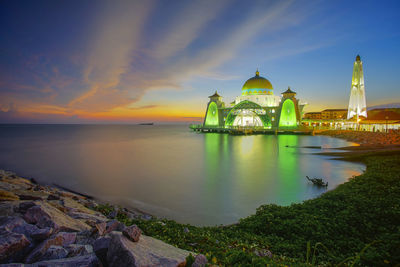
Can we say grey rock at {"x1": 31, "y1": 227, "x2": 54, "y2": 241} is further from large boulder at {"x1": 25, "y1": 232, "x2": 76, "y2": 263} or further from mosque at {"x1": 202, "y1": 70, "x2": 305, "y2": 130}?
mosque at {"x1": 202, "y1": 70, "x2": 305, "y2": 130}

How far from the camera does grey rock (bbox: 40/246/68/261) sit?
2883 millimetres

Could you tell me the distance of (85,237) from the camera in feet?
11.8

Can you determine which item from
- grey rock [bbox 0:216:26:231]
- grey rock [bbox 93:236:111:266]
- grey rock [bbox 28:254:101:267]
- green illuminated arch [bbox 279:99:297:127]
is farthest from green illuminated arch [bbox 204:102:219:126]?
grey rock [bbox 28:254:101:267]

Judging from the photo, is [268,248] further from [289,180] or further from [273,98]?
[273,98]

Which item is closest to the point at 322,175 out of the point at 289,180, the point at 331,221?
the point at 289,180

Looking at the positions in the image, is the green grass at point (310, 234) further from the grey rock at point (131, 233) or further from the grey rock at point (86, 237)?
the grey rock at point (86, 237)

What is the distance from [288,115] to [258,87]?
12.2 m

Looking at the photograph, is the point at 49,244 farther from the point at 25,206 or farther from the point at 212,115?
the point at 212,115

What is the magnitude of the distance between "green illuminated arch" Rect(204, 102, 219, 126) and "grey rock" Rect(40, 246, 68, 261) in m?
59.4

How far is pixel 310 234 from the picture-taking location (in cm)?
535

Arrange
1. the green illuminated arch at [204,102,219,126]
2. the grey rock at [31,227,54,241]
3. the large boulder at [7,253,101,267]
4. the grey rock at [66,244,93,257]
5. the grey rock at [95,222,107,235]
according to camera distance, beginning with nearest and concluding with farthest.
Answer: the large boulder at [7,253,101,267] → the grey rock at [66,244,93,257] → the grey rock at [31,227,54,241] → the grey rock at [95,222,107,235] → the green illuminated arch at [204,102,219,126]

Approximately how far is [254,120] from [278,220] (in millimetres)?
55596

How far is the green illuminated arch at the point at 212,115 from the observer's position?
62.0 metres

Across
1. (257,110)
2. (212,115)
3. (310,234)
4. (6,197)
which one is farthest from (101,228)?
(212,115)
